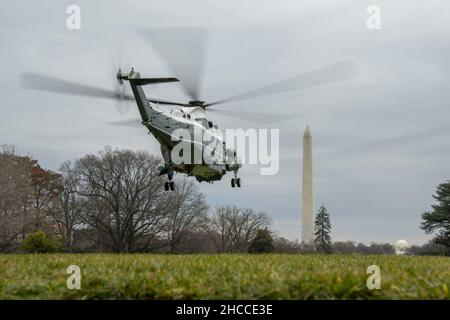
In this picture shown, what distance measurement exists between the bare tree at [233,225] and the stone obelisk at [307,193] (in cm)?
375

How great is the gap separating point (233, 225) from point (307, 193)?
310 inches

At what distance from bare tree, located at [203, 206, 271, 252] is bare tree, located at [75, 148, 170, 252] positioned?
7.60 m

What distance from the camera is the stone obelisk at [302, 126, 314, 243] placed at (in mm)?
61281

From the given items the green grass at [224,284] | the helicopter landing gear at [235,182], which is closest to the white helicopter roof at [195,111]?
the helicopter landing gear at [235,182]

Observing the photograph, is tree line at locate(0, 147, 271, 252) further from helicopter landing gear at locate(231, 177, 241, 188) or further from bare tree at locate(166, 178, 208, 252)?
helicopter landing gear at locate(231, 177, 241, 188)

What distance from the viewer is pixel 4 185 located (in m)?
42.1

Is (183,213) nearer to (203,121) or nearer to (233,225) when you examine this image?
(233,225)

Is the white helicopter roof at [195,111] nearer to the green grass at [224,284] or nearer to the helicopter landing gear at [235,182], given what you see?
the helicopter landing gear at [235,182]

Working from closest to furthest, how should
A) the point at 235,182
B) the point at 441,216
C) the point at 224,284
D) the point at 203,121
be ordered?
1. the point at 224,284
2. the point at 203,121
3. the point at 235,182
4. the point at 441,216

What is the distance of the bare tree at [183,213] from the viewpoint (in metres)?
55.1

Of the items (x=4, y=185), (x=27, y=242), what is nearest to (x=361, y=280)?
(x=27, y=242)

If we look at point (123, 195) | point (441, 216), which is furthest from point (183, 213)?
point (441, 216)

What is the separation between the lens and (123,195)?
2088 inches
